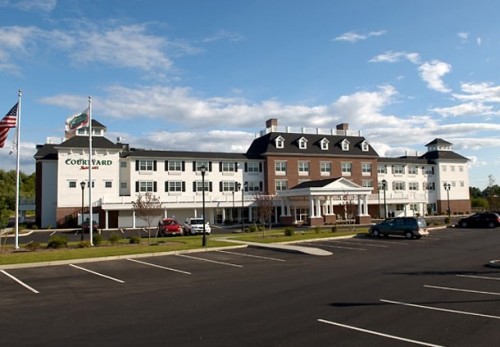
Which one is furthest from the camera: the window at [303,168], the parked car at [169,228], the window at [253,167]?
the window at [303,168]

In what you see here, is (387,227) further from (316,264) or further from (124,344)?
(124,344)

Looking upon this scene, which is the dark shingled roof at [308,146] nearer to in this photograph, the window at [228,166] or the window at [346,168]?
the window at [346,168]

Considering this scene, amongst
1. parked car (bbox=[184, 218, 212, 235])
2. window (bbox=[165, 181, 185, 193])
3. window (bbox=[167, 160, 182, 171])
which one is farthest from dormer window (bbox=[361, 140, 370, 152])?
parked car (bbox=[184, 218, 212, 235])

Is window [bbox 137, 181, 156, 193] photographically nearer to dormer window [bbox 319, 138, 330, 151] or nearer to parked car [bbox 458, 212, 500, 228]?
dormer window [bbox 319, 138, 330, 151]

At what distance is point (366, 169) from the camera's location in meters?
71.6

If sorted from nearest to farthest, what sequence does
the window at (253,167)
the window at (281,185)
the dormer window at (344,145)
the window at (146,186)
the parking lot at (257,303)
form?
the parking lot at (257,303)
the window at (146,186)
the window at (281,185)
the window at (253,167)
the dormer window at (344,145)

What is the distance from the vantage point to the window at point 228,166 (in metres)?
63.5

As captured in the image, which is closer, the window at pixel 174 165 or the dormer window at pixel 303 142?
the window at pixel 174 165

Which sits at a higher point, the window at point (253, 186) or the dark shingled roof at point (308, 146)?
the dark shingled roof at point (308, 146)

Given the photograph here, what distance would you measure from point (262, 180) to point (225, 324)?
5597 centimetres

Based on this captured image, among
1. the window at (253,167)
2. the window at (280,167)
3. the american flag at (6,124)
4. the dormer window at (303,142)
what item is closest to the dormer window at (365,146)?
the dormer window at (303,142)

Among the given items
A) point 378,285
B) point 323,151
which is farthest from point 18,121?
point 323,151

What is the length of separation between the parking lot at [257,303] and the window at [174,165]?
130ft

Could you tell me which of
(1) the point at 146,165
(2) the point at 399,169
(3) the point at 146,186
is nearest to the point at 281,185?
(3) the point at 146,186
